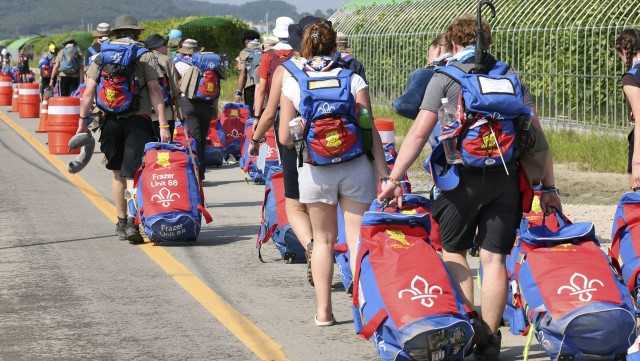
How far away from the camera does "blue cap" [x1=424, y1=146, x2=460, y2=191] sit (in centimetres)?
707

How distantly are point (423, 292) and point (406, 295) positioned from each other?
0.08 meters

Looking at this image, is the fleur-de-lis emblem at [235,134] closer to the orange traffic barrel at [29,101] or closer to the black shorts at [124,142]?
the black shorts at [124,142]

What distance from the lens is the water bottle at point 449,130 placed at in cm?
696

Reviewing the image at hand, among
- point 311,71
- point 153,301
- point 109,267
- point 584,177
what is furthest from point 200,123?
point 311,71

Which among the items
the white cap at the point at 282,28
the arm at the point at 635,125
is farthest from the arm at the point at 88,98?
the arm at the point at 635,125

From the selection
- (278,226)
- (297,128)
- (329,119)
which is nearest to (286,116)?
(297,128)

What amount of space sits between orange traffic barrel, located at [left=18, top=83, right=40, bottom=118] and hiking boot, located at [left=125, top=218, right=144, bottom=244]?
68.2 feet

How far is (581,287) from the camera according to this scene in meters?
6.72

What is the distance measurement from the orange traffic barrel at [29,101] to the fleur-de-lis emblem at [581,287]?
26.1 metres

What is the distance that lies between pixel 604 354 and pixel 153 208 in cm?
538

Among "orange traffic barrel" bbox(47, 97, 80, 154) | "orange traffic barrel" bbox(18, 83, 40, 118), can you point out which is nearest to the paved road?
"orange traffic barrel" bbox(47, 97, 80, 154)

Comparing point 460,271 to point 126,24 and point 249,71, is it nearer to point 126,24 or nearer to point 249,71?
point 126,24

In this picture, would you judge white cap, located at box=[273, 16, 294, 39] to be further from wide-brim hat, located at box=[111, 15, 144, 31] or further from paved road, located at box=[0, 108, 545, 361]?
paved road, located at box=[0, 108, 545, 361]

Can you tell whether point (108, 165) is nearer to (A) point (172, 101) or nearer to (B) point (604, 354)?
(A) point (172, 101)
